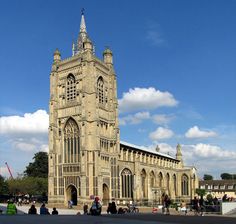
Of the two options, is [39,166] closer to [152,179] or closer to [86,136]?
[152,179]

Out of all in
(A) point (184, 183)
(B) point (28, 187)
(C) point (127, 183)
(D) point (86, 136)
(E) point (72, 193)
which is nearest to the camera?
(D) point (86, 136)

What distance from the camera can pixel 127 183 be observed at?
295 ft

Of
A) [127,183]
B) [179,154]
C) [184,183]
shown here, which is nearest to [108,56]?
[127,183]

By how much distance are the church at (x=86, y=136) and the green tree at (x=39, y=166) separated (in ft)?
135

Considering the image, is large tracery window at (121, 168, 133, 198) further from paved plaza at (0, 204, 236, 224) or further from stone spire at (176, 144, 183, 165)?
paved plaza at (0, 204, 236, 224)

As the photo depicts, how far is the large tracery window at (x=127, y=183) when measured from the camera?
88750mm

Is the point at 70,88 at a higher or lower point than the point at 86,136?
higher

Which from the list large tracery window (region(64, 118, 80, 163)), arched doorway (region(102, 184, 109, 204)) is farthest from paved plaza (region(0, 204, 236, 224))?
arched doorway (region(102, 184, 109, 204))

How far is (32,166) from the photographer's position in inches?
5157

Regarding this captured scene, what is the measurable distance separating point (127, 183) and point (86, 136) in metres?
15.3

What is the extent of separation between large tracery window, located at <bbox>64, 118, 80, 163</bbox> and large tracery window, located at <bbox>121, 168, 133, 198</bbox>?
37.5ft

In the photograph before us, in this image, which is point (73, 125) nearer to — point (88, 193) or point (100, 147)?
point (100, 147)

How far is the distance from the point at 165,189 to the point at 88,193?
3743cm

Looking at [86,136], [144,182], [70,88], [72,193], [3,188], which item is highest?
[70,88]
